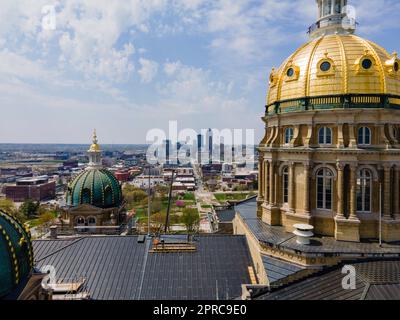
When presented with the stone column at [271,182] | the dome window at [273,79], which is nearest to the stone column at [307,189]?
the stone column at [271,182]

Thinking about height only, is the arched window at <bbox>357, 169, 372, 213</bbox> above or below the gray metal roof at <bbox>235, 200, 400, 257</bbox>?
above

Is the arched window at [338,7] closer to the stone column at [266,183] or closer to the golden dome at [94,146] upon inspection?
the stone column at [266,183]

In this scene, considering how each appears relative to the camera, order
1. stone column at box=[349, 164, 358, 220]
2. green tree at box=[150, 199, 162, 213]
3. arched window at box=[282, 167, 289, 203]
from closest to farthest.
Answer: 1. stone column at box=[349, 164, 358, 220]
2. arched window at box=[282, 167, 289, 203]
3. green tree at box=[150, 199, 162, 213]

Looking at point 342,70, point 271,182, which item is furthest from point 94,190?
point 342,70

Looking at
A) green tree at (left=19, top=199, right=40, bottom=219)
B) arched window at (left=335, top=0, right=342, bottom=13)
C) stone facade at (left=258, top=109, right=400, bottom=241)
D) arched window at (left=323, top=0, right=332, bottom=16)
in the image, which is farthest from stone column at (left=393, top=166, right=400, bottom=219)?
green tree at (left=19, top=199, right=40, bottom=219)

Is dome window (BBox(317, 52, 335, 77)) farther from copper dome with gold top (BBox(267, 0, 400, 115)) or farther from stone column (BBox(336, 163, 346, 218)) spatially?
stone column (BBox(336, 163, 346, 218))

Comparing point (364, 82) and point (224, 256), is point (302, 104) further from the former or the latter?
point (224, 256)

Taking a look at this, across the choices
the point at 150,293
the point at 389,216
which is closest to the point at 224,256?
the point at 150,293
